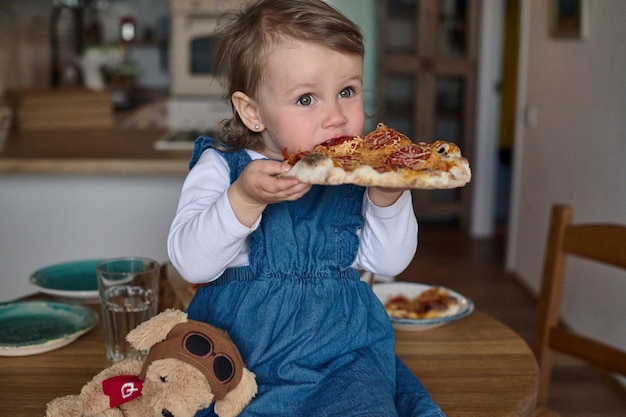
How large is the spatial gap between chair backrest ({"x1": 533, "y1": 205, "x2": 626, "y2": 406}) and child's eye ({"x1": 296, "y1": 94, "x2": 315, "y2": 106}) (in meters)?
0.81

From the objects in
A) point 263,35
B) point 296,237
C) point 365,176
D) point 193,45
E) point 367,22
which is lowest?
point 296,237

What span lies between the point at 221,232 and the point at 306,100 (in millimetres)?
231

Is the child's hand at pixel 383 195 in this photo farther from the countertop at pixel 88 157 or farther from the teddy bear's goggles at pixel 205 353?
the countertop at pixel 88 157

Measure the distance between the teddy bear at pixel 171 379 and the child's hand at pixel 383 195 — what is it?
299mm

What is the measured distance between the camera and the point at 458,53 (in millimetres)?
5223

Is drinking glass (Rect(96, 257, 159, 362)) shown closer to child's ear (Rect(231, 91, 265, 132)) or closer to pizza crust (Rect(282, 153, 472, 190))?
child's ear (Rect(231, 91, 265, 132))

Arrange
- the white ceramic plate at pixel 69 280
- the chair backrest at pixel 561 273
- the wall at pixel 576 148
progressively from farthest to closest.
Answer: the wall at pixel 576 148, the chair backrest at pixel 561 273, the white ceramic plate at pixel 69 280

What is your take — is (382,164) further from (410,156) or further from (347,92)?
(347,92)

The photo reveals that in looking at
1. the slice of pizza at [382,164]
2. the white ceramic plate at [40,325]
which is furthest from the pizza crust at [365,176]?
the white ceramic plate at [40,325]

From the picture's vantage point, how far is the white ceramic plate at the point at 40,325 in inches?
44.5

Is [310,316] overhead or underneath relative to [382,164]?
underneath

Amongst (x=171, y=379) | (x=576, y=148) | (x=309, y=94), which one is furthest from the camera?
(x=576, y=148)

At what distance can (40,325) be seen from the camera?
4.06ft

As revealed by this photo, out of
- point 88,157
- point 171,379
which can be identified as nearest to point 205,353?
point 171,379
